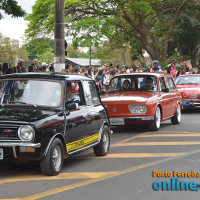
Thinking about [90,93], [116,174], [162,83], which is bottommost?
[116,174]

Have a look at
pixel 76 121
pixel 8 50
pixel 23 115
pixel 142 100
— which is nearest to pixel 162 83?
pixel 142 100

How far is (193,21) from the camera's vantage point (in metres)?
48.5

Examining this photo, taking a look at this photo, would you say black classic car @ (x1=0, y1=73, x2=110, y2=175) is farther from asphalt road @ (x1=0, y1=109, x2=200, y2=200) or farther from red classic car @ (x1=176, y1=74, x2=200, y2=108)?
red classic car @ (x1=176, y1=74, x2=200, y2=108)

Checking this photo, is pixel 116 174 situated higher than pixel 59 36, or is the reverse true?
pixel 59 36

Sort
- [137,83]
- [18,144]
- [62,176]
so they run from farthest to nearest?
1. [137,83]
2. [62,176]
3. [18,144]

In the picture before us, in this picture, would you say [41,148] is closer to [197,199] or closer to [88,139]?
[88,139]

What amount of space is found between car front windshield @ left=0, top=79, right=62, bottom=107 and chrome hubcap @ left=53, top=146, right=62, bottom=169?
817mm

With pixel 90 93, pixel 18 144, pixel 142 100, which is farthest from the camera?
pixel 142 100

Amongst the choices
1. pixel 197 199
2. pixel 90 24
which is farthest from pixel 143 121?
pixel 90 24

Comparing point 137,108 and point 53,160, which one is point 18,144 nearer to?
Result: point 53,160

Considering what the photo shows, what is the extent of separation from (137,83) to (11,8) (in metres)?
4.56

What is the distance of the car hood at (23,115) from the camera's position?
311 inches

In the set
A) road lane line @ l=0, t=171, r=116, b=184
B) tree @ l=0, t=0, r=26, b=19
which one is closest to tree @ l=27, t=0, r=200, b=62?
tree @ l=0, t=0, r=26, b=19

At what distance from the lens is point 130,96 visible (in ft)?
47.7
